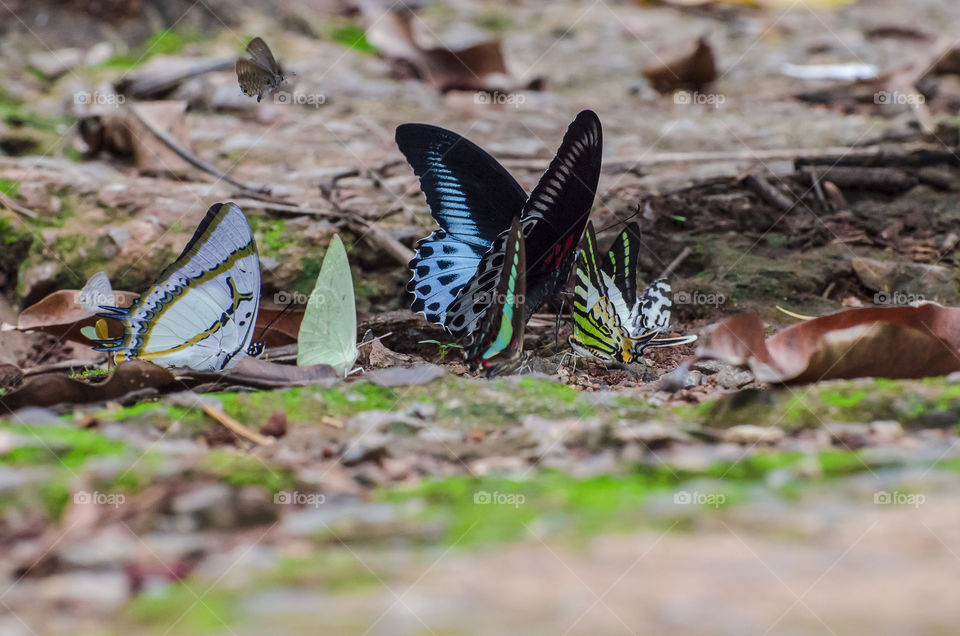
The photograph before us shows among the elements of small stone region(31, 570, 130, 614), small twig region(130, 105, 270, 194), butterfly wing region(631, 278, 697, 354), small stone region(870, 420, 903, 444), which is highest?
small twig region(130, 105, 270, 194)

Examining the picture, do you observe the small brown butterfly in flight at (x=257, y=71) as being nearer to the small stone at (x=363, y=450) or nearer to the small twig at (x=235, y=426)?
the small twig at (x=235, y=426)

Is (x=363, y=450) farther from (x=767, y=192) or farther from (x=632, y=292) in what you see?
(x=767, y=192)

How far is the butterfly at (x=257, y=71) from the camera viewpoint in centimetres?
396

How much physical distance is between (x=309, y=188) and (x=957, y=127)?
11.5ft

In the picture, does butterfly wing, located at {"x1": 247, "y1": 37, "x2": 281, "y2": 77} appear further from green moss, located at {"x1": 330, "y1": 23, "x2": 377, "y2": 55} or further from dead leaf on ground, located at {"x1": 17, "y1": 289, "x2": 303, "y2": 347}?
green moss, located at {"x1": 330, "y1": 23, "x2": 377, "y2": 55}

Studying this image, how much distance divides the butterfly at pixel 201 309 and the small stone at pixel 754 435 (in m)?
1.71

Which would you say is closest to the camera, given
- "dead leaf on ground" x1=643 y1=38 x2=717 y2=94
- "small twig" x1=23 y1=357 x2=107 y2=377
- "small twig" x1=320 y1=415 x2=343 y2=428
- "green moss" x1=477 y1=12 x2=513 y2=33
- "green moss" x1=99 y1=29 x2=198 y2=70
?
"small twig" x1=320 y1=415 x2=343 y2=428

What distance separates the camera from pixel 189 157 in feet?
15.0

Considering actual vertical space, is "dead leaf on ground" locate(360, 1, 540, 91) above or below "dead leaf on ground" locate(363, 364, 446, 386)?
above

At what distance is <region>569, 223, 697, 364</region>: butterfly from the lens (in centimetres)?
315

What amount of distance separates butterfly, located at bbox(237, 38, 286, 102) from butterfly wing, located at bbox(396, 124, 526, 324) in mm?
927

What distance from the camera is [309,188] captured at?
4.50m

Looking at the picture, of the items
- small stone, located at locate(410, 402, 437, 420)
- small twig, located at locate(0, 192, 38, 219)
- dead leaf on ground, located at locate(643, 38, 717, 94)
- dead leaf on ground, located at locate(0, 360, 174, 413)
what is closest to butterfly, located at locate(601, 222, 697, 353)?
small stone, located at locate(410, 402, 437, 420)

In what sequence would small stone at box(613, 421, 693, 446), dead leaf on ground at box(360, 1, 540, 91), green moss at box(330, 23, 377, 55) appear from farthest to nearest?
green moss at box(330, 23, 377, 55) < dead leaf on ground at box(360, 1, 540, 91) < small stone at box(613, 421, 693, 446)
